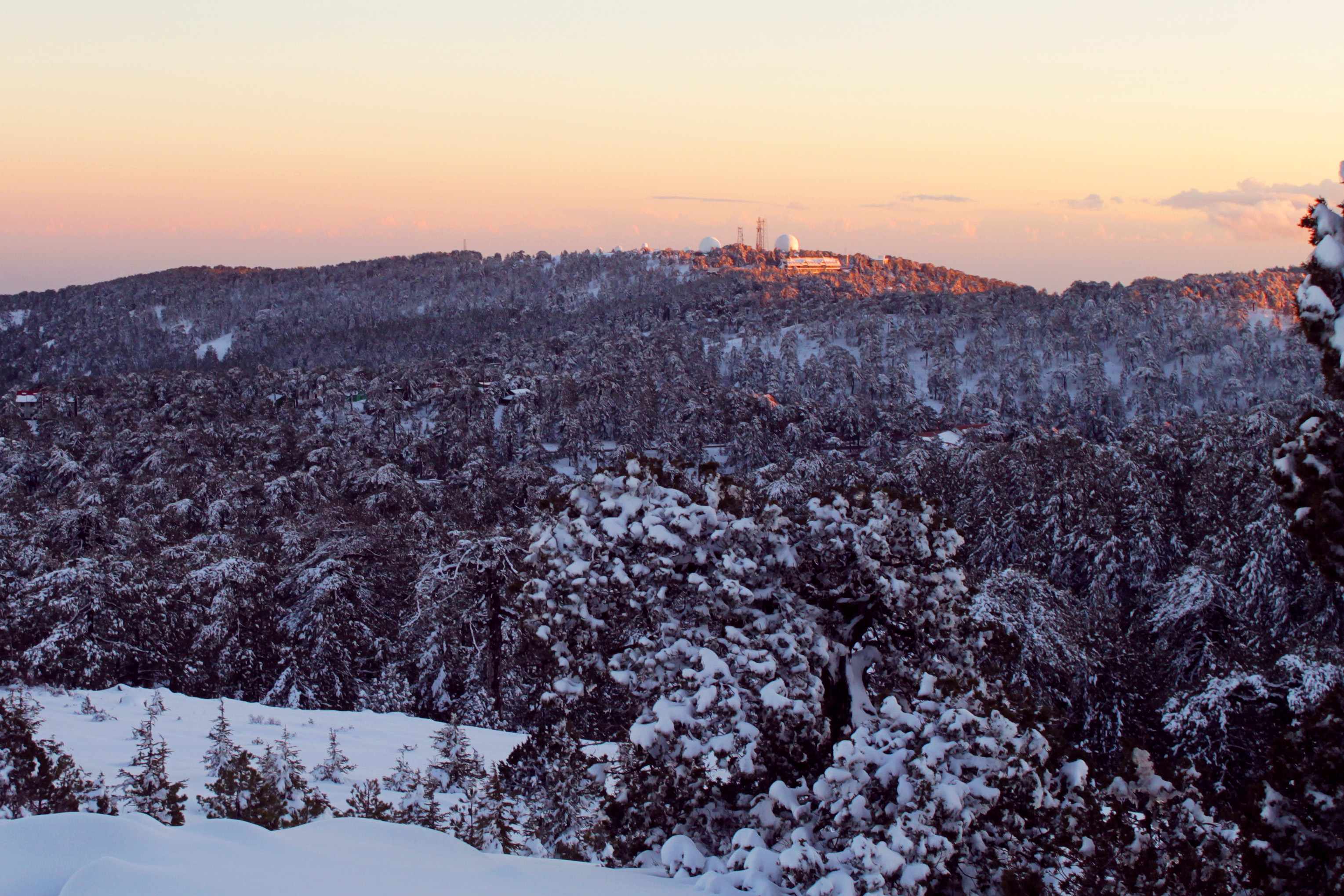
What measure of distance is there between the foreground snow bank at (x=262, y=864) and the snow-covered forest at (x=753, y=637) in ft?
5.56

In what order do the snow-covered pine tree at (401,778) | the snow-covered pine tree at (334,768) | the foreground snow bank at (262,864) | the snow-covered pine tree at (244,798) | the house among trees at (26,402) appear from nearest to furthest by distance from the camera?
the foreground snow bank at (262,864) < the snow-covered pine tree at (244,798) < the snow-covered pine tree at (401,778) < the snow-covered pine tree at (334,768) < the house among trees at (26,402)

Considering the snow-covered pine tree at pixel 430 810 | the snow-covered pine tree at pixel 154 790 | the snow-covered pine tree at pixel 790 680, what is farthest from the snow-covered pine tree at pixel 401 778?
the snow-covered pine tree at pixel 790 680

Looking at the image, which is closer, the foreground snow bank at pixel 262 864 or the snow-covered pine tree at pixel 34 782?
Result: the foreground snow bank at pixel 262 864

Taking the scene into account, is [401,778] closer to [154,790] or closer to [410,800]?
[410,800]

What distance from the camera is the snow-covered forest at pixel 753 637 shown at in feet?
27.2

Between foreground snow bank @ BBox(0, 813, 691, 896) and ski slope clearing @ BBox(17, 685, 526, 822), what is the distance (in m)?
3.20

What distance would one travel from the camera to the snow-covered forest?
27.2 feet

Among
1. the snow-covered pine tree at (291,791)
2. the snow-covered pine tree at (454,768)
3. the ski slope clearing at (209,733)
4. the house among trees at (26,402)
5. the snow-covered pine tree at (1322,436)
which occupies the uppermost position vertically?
the snow-covered pine tree at (1322,436)

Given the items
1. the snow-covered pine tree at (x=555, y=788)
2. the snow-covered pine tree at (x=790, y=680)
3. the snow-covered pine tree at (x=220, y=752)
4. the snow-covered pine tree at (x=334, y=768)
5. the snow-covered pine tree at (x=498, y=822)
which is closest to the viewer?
the snow-covered pine tree at (x=790, y=680)

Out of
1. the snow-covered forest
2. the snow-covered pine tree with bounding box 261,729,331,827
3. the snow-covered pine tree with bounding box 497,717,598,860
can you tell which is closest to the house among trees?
the snow-covered forest

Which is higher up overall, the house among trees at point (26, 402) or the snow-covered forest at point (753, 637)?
the snow-covered forest at point (753, 637)

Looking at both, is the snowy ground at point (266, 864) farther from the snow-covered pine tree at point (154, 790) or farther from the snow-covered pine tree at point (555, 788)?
the snow-covered pine tree at point (555, 788)

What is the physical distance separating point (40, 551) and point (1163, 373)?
108 m

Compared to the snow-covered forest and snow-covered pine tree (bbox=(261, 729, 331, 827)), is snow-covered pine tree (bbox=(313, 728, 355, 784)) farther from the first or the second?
snow-covered pine tree (bbox=(261, 729, 331, 827))
